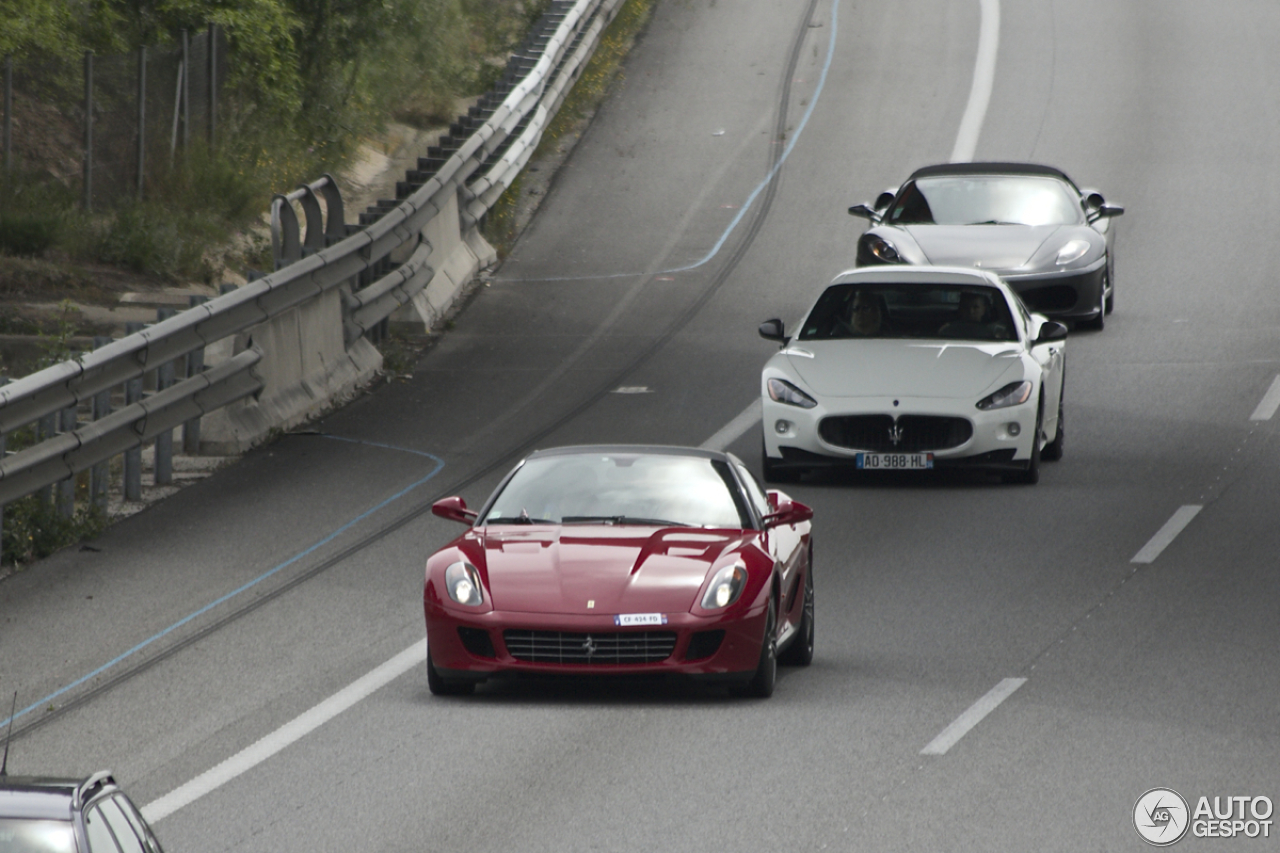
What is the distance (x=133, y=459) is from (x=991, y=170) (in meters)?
11.4

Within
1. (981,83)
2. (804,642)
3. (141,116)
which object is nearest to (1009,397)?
(804,642)

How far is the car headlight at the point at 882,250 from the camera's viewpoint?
2059 centimetres

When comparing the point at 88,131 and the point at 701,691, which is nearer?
the point at 701,691

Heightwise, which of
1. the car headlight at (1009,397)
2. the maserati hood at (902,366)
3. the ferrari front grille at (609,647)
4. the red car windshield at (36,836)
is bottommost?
the car headlight at (1009,397)

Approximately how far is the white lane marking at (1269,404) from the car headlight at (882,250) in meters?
3.83

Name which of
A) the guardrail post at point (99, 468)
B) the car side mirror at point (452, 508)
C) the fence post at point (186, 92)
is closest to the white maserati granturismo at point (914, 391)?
the guardrail post at point (99, 468)

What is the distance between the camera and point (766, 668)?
960cm

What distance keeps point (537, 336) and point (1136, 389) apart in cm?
581

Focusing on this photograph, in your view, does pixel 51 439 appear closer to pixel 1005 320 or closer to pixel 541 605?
pixel 541 605

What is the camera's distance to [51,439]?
12.7 meters

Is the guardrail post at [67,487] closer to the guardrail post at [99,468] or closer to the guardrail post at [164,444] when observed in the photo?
the guardrail post at [99,468]

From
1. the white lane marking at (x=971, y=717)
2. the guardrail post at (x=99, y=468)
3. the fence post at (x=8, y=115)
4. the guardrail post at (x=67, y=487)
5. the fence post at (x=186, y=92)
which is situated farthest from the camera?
the fence post at (x=186, y=92)

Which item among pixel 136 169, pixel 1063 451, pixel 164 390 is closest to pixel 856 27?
pixel 136 169

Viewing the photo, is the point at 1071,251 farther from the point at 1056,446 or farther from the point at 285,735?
the point at 285,735
